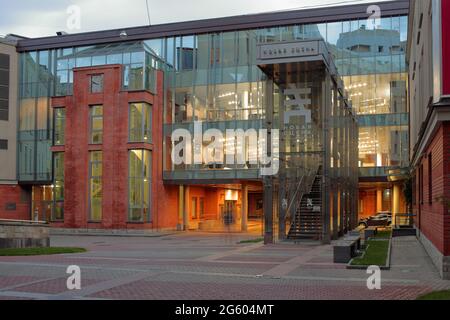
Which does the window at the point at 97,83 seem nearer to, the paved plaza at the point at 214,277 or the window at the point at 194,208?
the window at the point at 194,208

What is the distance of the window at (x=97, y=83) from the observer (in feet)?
134

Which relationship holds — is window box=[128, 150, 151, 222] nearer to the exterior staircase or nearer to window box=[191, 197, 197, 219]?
window box=[191, 197, 197, 219]

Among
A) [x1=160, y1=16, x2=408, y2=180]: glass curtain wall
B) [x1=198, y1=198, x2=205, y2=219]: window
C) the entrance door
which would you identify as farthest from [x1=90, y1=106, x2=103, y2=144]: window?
the entrance door

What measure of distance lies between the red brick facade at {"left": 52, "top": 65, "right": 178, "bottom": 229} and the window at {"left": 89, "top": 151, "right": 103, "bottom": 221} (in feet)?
0.95

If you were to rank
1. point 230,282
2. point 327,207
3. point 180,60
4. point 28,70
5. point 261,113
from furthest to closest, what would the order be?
point 28,70, point 180,60, point 261,113, point 327,207, point 230,282

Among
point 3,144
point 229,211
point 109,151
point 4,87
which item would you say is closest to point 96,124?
point 109,151

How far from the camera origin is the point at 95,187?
4066 cm

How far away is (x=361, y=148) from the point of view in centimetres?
4178

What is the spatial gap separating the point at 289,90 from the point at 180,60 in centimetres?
1621

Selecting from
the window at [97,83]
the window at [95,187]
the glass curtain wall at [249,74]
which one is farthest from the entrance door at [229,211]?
the window at [97,83]

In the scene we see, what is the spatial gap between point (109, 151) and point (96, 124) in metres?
2.48

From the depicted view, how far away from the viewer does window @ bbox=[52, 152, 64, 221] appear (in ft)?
140
